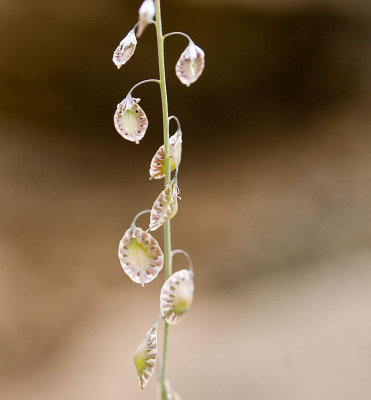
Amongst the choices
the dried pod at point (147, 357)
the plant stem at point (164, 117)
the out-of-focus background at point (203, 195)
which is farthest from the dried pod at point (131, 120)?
the out-of-focus background at point (203, 195)

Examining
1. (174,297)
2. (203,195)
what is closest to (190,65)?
(174,297)

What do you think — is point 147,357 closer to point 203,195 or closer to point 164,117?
point 164,117

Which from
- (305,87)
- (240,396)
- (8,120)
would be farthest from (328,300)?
(8,120)

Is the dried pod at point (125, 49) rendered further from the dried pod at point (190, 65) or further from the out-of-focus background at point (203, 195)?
the out-of-focus background at point (203, 195)

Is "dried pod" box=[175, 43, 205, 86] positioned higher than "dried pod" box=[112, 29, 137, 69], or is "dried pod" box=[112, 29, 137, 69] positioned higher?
"dried pod" box=[112, 29, 137, 69]

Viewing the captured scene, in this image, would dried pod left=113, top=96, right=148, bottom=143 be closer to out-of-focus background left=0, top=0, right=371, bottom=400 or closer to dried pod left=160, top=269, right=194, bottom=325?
dried pod left=160, top=269, right=194, bottom=325

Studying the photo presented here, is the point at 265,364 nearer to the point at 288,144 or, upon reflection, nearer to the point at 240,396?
the point at 240,396

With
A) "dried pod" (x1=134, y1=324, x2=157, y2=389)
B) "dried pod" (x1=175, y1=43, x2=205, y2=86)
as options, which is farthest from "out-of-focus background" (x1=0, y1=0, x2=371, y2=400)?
"dried pod" (x1=175, y1=43, x2=205, y2=86)
